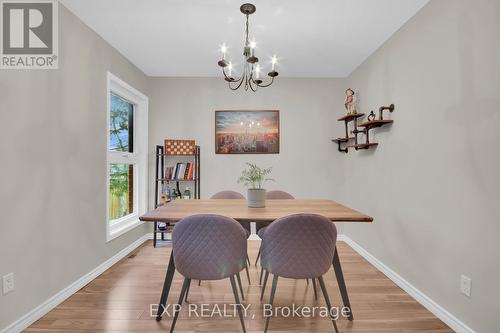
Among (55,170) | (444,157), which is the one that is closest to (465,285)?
(444,157)

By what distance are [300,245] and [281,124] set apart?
2.55 metres

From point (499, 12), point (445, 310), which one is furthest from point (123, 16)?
point (445, 310)

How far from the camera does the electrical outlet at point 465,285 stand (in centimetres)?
164

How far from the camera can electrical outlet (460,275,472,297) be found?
5.40 ft

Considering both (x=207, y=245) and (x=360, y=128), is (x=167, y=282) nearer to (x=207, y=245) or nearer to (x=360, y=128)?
(x=207, y=245)

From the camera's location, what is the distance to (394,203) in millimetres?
2508

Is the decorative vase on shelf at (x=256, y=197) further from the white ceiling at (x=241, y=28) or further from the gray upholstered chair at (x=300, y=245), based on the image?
the white ceiling at (x=241, y=28)

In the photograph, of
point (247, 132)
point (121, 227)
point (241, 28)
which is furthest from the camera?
point (247, 132)

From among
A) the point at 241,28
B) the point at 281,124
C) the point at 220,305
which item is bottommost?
the point at 220,305

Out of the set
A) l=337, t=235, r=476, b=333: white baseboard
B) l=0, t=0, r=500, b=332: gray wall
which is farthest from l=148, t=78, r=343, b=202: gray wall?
l=337, t=235, r=476, b=333: white baseboard

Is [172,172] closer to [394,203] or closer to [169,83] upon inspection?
[169,83]

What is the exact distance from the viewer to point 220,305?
2.03 metres

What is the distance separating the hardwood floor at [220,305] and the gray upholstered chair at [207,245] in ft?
1.70

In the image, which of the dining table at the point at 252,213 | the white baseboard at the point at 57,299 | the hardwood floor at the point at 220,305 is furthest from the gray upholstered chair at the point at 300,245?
the white baseboard at the point at 57,299
